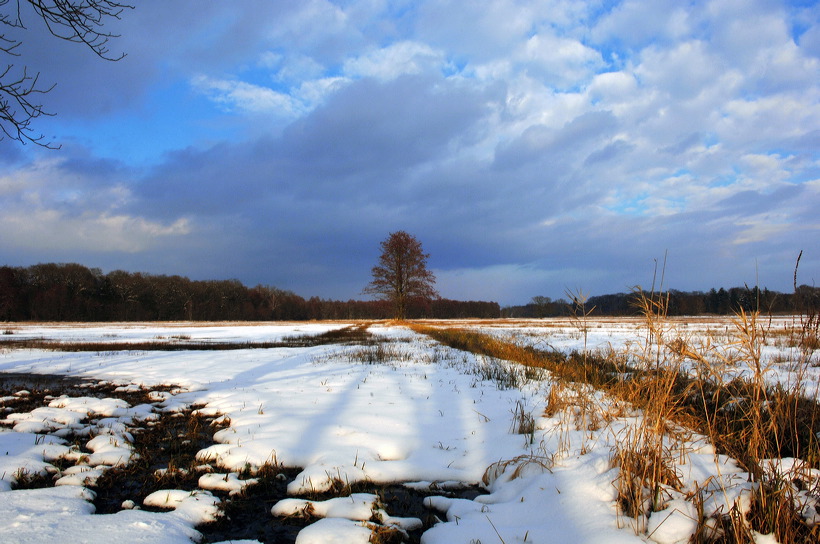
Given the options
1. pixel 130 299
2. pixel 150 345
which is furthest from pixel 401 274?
pixel 130 299

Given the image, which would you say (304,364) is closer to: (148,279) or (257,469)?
(257,469)

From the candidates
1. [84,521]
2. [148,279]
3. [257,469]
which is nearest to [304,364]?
[257,469]

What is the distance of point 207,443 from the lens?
4.54 metres

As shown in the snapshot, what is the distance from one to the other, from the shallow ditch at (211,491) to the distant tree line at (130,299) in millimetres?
54042

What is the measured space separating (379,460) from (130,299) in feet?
316

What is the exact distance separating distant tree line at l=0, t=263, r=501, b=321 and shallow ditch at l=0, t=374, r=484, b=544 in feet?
177

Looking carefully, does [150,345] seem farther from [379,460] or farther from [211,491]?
[379,460]

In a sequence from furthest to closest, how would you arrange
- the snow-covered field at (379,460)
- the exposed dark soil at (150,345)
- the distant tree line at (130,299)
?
the distant tree line at (130,299)
the exposed dark soil at (150,345)
the snow-covered field at (379,460)

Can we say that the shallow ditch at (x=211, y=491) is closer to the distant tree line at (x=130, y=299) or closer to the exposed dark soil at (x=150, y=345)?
the exposed dark soil at (x=150, y=345)

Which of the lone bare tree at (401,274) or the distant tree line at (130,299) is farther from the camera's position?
the distant tree line at (130,299)

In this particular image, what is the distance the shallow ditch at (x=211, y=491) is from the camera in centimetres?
276

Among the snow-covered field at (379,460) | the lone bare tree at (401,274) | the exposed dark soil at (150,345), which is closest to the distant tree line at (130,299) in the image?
the lone bare tree at (401,274)

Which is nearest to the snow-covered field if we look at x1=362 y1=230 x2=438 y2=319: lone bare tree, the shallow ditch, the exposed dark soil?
the shallow ditch

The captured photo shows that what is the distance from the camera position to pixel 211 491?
10.8ft
